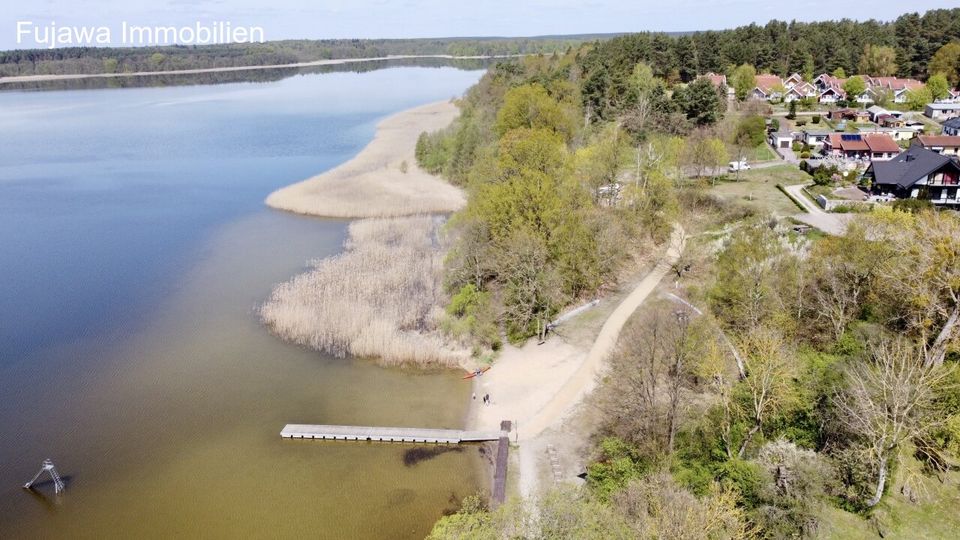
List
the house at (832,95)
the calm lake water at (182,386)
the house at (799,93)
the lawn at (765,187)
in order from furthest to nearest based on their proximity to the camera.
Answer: the house at (799,93), the house at (832,95), the lawn at (765,187), the calm lake water at (182,386)

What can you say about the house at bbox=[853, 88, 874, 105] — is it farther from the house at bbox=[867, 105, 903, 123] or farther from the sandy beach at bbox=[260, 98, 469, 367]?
the sandy beach at bbox=[260, 98, 469, 367]

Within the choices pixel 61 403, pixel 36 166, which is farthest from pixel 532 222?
pixel 36 166

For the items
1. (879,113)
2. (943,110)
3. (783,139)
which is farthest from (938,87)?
(783,139)

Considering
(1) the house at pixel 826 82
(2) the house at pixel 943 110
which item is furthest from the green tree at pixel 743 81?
(2) the house at pixel 943 110

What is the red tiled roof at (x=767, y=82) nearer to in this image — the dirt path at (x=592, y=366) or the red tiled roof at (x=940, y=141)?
the red tiled roof at (x=940, y=141)

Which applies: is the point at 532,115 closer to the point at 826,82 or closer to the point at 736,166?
the point at 736,166

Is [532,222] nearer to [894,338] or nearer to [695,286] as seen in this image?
[695,286]
